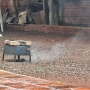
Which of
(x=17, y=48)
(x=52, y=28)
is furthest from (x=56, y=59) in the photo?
(x=52, y=28)

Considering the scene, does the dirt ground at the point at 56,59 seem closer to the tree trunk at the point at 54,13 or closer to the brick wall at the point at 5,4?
the tree trunk at the point at 54,13

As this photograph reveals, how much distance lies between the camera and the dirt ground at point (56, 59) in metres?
6.53

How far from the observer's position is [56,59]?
8.52m

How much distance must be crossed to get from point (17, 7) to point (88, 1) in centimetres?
343

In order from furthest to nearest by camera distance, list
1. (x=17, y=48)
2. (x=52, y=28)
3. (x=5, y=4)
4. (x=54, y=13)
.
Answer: (x=5, y=4) < (x=54, y=13) < (x=52, y=28) < (x=17, y=48)

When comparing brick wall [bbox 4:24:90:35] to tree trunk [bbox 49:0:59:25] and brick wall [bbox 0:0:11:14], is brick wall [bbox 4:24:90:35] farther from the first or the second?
brick wall [bbox 0:0:11:14]

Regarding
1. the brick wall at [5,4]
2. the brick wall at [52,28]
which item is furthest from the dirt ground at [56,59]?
the brick wall at [5,4]

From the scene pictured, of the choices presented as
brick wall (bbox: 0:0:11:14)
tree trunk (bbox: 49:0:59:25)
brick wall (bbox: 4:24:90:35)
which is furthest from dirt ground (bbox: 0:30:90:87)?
brick wall (bbox: 0:0:11:14)

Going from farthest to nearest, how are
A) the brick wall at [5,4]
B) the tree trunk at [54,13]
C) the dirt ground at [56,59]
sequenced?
the brick wall at [5,4] < the tree trunk at [54,13] < the dirt ground at [56,59]

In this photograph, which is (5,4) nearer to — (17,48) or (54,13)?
(54,13)

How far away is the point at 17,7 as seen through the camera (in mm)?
14484

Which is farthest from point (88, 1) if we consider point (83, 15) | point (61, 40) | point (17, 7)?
point (17, 7)

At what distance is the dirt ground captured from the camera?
6.53 metres

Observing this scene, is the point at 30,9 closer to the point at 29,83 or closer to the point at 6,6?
the point at 6,6
